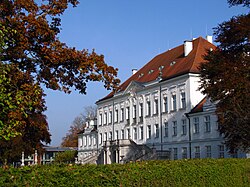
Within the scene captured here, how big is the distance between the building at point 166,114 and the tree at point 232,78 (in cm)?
1635

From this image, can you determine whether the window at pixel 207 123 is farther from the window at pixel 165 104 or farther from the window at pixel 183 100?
the window at pixel 165 104

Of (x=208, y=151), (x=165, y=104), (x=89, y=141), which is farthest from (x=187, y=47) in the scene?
(x=89, y=141)

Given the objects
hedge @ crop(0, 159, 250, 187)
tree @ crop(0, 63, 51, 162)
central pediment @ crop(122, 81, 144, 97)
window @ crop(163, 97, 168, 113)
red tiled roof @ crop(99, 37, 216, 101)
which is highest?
red tiled roof @ crop(99, 37, 216, 101)

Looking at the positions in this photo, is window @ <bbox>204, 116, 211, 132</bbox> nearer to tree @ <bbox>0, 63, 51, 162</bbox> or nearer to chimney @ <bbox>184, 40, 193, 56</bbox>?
chimney @ <bbox>184, 40, 193, 56</bbox>

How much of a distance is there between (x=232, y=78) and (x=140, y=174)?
1281 centimetres

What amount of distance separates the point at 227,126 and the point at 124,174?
46.8ft

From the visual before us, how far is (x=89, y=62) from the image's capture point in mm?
13031

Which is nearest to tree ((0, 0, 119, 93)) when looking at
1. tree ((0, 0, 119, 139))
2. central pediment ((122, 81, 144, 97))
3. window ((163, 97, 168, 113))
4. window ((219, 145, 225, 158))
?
tree ((0, 0, 119, 139))

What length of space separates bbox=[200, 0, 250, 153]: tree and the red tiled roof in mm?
17962

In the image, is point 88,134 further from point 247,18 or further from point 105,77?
point 105,77

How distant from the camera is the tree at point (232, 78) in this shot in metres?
22.9

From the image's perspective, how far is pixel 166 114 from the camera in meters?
51.3

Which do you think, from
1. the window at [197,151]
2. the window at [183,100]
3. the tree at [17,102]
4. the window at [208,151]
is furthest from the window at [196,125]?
the tree at [17,102]

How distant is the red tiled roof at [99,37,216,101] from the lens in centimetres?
4908
